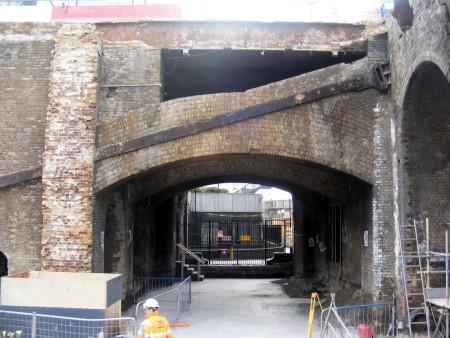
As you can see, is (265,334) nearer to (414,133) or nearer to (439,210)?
(439,210)

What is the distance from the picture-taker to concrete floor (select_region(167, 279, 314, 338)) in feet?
35.1

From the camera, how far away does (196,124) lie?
1046 centimetres

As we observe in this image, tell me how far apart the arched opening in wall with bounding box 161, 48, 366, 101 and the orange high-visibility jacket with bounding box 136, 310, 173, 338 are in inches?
297

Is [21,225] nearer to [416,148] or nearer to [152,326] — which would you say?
[152,326]

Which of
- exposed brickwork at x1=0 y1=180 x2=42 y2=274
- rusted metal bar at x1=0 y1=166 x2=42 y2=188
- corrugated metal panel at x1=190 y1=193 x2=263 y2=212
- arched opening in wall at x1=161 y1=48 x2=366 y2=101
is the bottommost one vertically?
exposed brickwork at x1=0 y1=180 x2=42 y2=274

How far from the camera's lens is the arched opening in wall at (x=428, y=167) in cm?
1020

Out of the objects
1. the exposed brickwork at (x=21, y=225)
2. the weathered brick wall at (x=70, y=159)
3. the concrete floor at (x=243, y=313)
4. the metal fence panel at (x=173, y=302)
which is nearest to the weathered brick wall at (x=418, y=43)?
the concrete floor at (x=243, y=313)

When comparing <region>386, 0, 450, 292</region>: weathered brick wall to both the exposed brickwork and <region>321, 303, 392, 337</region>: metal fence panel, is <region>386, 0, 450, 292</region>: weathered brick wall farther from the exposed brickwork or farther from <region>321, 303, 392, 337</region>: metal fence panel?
the exposed brickwork

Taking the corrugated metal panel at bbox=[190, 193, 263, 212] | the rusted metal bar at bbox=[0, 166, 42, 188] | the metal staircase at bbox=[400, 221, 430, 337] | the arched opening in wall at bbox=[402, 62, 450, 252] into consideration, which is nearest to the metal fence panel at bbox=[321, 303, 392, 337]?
Result: the metal staircase at bbox=[400, 221, 430, 337]

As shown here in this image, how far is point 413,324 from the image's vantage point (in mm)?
9852

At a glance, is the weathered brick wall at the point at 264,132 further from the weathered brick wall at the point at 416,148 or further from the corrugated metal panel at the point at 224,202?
the corrugated metal panel at the point at 224,202

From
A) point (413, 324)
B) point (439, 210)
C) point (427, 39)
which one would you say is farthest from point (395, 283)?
point (427, 39)

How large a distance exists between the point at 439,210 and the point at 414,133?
1.74m

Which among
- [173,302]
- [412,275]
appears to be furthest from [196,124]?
[173,302]
